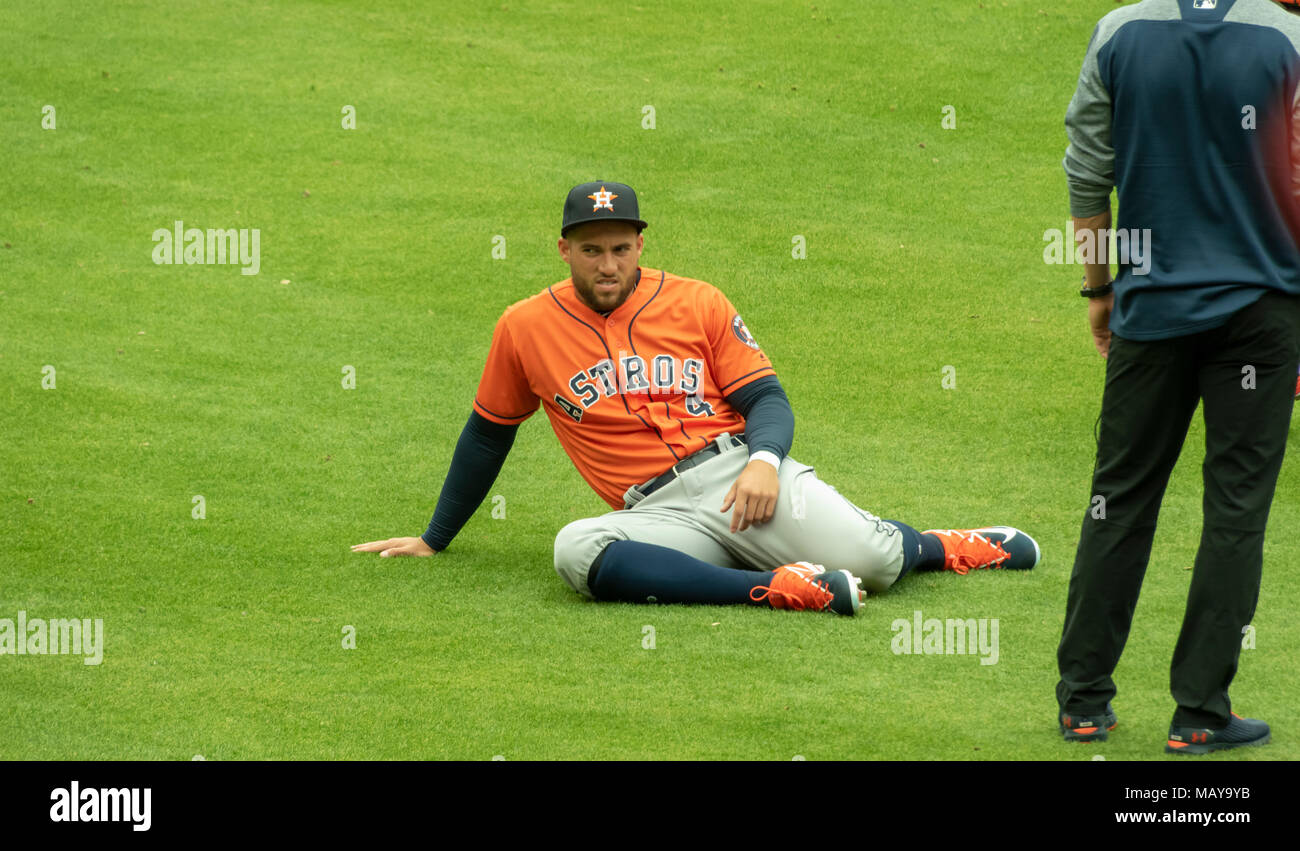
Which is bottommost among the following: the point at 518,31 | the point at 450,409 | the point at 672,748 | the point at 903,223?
the point at 672,748

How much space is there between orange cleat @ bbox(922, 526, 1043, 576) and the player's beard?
129cm

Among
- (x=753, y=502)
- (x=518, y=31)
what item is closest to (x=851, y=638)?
(x=753, y=502)

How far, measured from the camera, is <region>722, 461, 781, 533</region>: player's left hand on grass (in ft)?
14.8

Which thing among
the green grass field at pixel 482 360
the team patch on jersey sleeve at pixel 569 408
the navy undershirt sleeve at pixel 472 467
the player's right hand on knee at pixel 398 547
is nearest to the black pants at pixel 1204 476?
the green grass field at pixel 482 360

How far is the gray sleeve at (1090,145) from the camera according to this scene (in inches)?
128

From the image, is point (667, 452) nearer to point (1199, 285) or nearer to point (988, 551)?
point (988, 551)

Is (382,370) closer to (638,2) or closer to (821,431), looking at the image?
(821,431)

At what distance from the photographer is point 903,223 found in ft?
29.1

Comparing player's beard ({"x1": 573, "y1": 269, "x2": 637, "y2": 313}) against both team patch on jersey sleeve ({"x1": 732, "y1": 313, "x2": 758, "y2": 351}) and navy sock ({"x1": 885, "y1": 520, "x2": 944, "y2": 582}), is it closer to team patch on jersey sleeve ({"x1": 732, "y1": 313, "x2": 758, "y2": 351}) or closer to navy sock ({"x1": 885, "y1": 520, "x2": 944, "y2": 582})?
team patch on jersey sleeve ({"x1": 732, "y1": 313, "x2": 758, "y2": 351})

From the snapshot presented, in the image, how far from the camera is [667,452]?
4.80 meters

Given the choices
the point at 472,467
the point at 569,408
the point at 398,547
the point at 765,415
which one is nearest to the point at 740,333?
the point at 765,415

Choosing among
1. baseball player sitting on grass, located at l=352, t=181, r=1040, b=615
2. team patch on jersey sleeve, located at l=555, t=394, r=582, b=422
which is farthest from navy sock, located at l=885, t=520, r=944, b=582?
team patch on jersey sleeve, located at l=555, t=394, r=582, b=422

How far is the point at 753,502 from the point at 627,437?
1.78 feet

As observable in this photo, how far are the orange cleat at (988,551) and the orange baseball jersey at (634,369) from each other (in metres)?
0.83
